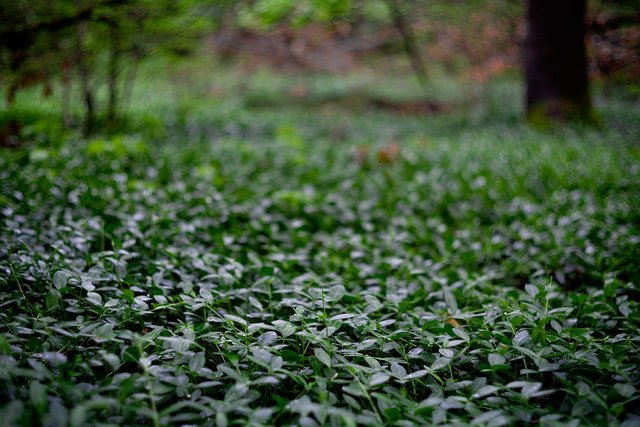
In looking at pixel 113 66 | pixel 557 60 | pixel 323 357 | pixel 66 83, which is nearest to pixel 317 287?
Result: pixel 323 357

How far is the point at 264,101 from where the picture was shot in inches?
532

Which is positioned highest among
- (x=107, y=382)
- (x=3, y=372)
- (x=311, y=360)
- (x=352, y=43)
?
(x=352, y=43)

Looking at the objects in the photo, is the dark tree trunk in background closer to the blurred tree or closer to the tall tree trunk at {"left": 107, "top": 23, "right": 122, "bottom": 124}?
the blurred tree

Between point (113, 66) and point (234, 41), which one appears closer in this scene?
point (113, 66)

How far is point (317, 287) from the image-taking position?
200 cm

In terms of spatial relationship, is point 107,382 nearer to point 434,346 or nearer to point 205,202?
point 434,346

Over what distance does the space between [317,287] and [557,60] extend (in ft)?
20.5

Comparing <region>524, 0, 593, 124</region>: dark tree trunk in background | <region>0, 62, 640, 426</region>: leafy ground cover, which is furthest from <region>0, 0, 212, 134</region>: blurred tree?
<region>524, 0, 593, 124</region>: dark tree trunk in background

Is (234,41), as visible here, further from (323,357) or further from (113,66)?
(323,357)

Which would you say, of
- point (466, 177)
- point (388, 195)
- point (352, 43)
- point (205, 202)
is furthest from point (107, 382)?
point (352, 43)

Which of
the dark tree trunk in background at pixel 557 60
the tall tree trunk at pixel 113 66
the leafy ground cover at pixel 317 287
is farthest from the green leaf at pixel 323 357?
the dark tree trunk in background at pixel 557 60

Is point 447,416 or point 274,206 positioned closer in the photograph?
point 447,416

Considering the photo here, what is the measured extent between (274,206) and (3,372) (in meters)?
2.38

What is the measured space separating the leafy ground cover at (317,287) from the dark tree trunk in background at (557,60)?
1.86 m
